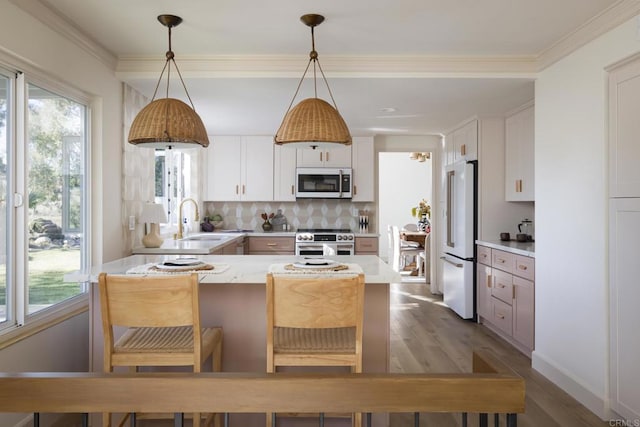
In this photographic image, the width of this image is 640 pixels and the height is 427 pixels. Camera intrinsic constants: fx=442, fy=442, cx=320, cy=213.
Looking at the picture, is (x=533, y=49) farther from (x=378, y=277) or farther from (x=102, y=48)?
(x=102, y=48)

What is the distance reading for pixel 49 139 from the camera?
262 centimetres

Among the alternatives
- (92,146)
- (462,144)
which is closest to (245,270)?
(92,146)

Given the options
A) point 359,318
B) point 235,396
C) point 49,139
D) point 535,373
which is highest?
point 49,139

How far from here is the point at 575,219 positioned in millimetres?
2914

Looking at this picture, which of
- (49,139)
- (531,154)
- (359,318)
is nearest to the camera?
(359,318)

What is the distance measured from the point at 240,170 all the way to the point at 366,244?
1.98 m

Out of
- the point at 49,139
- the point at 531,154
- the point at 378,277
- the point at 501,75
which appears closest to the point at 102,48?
the point at 49,139

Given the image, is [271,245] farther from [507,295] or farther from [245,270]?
Result: [245,270]

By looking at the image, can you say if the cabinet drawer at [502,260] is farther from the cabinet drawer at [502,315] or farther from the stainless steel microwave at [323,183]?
the stainless steel microwave at [323,183]

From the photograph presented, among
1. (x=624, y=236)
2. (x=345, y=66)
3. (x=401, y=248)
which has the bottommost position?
(x=401, y=248)

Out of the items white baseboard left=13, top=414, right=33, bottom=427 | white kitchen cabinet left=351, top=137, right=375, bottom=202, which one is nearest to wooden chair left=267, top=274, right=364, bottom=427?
white baseboard left=13, top=414, right=33, bottom=427

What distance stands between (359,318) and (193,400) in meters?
1.13

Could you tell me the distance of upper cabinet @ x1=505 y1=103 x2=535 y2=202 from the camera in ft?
14.1

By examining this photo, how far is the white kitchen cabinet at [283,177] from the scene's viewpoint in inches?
237
